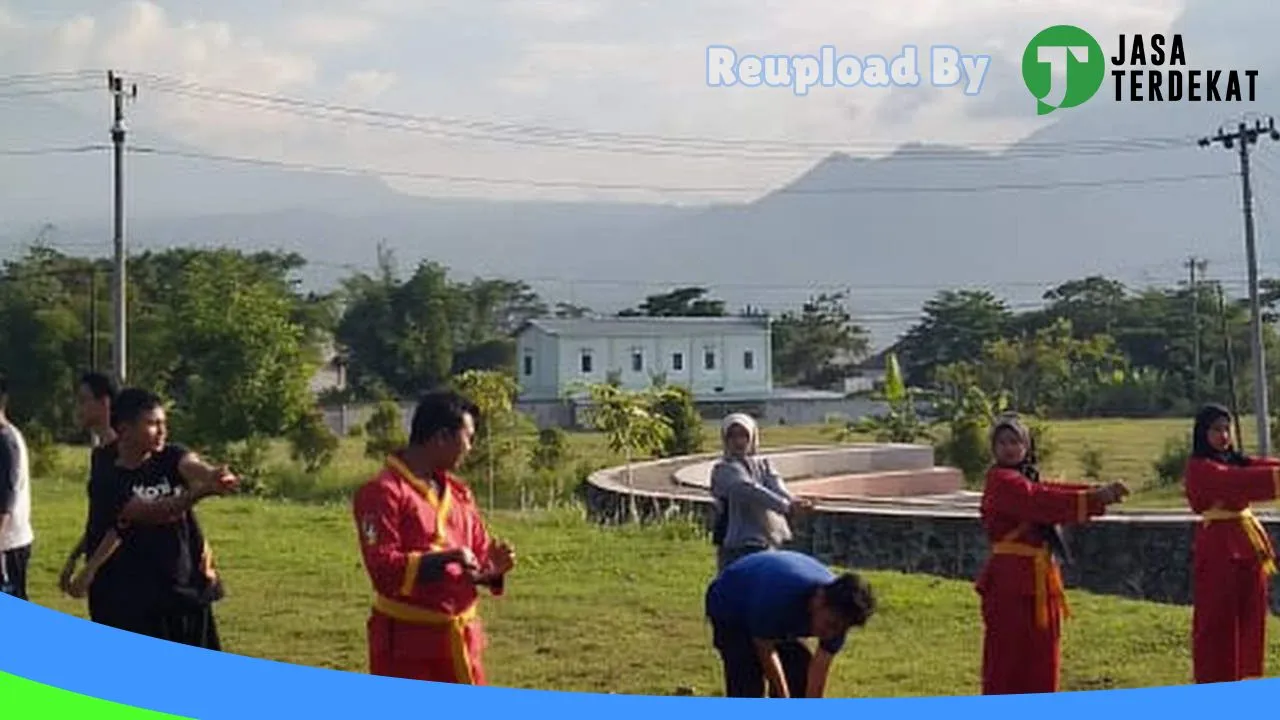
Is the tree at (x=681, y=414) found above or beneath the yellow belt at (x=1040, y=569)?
above

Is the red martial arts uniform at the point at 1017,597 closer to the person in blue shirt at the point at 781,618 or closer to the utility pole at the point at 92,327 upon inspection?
the person in blue shirt at the point at 781,618

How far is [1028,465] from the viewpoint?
296 centimetres

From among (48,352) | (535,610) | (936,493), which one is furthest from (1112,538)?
(48,352)

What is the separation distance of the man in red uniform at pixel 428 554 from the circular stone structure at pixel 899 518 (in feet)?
3.71

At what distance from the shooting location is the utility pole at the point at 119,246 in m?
3.13

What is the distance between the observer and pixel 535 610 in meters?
3.99

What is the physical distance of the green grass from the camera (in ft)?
11.3

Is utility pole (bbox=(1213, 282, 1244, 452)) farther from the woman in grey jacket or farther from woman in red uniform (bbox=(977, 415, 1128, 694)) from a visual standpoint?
the woman in grey jacket

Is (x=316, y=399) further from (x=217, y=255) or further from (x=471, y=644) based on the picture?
(x=471, y=644)

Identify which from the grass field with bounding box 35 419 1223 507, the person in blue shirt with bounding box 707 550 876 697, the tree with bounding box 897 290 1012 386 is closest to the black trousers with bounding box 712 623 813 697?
the person in blue shirt with bounding box 707 550 876 697

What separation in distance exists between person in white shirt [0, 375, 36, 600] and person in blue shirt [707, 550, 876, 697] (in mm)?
1225

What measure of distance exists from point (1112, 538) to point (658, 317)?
156 cm

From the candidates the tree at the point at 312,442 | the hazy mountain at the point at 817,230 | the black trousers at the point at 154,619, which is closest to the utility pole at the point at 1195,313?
the hazy mountain at the point at 817,230

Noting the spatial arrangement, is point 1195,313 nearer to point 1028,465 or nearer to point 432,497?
point 1028,465
